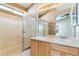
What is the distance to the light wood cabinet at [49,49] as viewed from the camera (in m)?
1.40

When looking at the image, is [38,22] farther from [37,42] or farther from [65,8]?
[65,8]

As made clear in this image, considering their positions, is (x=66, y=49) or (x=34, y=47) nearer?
(x=66, y=49)

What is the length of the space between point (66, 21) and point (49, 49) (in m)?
0.45

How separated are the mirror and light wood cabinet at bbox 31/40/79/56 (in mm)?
182

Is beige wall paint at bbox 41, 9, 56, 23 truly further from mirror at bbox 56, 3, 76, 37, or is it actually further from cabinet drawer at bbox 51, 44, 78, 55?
cabinet drawer at bbox 51, 44, 78, 55

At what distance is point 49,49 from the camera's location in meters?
1.51

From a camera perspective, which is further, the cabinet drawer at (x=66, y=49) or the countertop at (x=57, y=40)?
the countertop at (x=57, y=40)

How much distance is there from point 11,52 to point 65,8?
0.94m

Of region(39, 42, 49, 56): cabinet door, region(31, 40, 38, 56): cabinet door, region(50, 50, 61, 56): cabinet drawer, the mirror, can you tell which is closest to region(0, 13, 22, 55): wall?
region(31, 40, 38, 56): cabinet door

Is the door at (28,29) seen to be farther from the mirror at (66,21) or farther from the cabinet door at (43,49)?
the mirror at (66,21)

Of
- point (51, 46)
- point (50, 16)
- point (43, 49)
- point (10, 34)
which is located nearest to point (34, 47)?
point (43, 49)

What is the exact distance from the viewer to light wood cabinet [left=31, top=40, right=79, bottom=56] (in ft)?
4.59

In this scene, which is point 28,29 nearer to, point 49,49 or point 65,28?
point 49,49

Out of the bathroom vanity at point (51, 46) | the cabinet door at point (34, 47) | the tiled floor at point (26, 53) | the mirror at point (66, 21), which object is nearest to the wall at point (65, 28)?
the mirror at point (66, 21)
